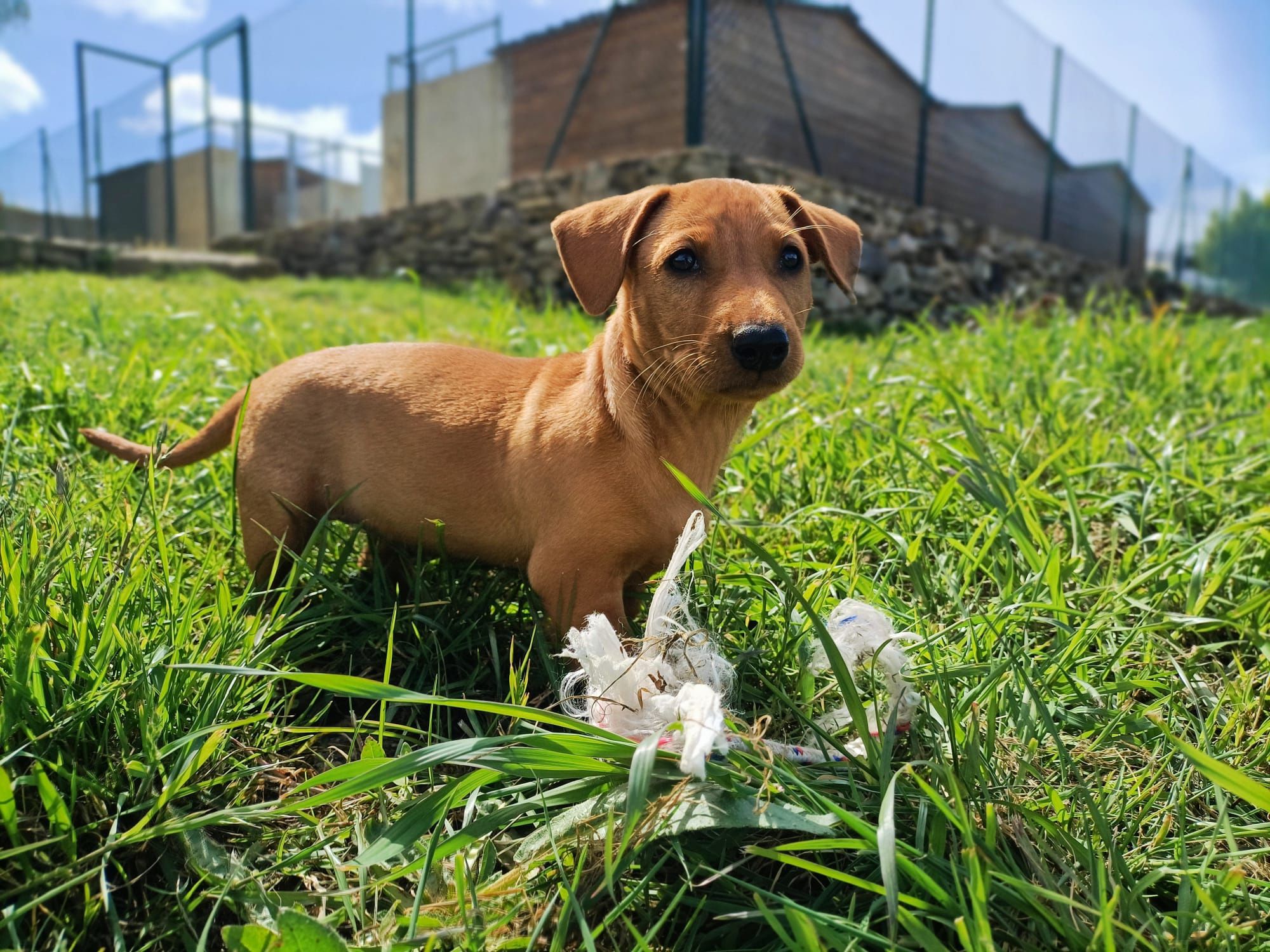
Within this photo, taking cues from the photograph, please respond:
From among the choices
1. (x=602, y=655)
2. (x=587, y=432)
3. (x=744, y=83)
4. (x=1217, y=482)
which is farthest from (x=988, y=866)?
(x=744, y=83)

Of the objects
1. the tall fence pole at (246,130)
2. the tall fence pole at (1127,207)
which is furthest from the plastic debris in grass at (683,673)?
the tall fence pole at (1127,207)

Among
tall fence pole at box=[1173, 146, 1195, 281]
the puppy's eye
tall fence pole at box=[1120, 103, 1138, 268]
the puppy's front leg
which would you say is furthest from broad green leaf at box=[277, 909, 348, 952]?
tall fence pole at box=[1173, 146, 1195, 281]

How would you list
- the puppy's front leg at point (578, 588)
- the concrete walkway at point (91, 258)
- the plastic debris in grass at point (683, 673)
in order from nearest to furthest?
the plastic debris in grass at point (683, 673) → the puppy's front leg at point (578, 588) → the concrete walkway at point (91, 258)

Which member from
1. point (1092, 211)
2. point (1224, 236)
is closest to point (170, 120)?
point (1092, 211)

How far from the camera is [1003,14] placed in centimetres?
1366

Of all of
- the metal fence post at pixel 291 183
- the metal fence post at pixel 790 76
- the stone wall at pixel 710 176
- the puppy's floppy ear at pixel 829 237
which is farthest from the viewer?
the metal fence post at pixel 291 183

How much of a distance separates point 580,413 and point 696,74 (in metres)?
7.37

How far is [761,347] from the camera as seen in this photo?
5.99 ft

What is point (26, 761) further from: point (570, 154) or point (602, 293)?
point (570, 154)

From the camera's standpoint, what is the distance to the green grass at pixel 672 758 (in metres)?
1.33

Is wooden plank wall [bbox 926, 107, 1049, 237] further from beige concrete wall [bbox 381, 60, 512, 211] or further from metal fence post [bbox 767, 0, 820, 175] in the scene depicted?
beige concrete wall [bbox 381, 60, 512, 211]

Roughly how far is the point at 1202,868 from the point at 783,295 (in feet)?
4.43

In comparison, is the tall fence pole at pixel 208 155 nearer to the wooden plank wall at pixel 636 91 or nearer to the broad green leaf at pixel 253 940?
the wooden plank wall at pixel 636 91

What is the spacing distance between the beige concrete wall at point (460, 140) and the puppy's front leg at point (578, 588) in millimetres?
15118
